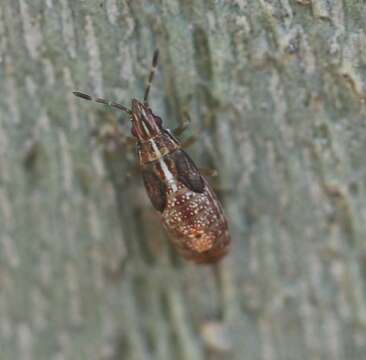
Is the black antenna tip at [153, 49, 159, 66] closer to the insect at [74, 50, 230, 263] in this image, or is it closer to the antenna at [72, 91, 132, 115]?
the insect at [74, 50, 230, 263]

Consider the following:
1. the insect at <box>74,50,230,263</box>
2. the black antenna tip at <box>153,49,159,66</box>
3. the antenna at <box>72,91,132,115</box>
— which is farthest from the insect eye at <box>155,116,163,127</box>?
the black antenna tip at <box>153,49,159,66</box>

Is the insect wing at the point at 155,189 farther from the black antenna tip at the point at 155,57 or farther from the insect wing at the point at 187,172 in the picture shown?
the black antenna tip at the point at 155,57

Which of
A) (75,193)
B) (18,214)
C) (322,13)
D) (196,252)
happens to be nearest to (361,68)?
(322,13)

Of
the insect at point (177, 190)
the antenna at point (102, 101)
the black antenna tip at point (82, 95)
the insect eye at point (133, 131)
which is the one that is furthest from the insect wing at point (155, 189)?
the black antenna tip at point (82, 95)

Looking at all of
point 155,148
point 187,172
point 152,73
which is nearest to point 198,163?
point 187,172

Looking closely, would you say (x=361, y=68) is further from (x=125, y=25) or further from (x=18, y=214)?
(x=18, y=214)

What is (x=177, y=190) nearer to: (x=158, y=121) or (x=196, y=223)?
(x=196, y=223)
